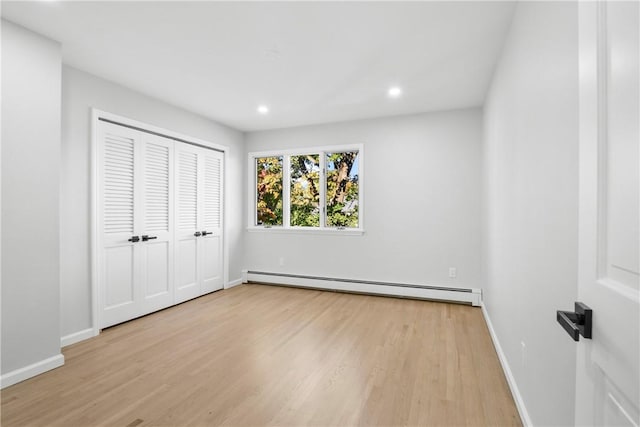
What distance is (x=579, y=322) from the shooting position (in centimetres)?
72

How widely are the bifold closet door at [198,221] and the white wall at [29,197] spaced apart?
1582 mm

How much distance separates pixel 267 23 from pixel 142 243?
2.70 meters

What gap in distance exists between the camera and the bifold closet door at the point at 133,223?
3.12m

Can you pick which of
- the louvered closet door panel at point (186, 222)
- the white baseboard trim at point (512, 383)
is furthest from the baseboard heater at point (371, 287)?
the louvered closet door panel at point (186, 222)

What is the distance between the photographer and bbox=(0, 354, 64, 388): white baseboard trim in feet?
6.91

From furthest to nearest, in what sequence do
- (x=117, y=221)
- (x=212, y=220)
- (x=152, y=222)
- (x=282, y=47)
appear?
(x=212, y=220), (x=152, y=222), (x=117, y=221), (x=282, y=47)

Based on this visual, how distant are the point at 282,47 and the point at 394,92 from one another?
4.85 feet

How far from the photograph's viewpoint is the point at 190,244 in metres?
4.17

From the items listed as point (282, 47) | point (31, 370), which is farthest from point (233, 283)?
point (282, 47)

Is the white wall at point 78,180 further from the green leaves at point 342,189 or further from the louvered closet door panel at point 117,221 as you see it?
the green leaves at point 342,189

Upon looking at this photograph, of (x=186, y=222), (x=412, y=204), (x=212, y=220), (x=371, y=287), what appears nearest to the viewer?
(x=186, y=222)

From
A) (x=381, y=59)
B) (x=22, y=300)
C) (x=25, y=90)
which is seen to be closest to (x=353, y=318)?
(x=381, y=59)

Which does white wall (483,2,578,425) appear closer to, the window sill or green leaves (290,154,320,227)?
the window sill

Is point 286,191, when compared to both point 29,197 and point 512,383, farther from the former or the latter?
point 512,383
